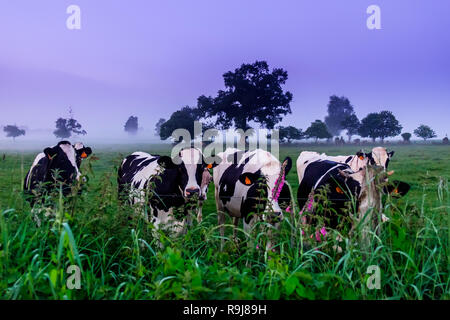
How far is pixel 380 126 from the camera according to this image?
20.7 m

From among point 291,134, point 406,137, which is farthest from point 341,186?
point 406,137

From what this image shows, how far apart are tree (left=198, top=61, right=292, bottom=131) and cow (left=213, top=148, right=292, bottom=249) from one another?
7747 mm

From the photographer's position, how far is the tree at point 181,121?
14.8m

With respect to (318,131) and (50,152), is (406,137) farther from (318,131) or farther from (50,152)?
(50,152)

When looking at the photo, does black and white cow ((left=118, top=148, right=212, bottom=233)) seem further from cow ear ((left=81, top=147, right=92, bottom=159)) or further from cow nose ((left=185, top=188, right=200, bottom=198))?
cow ear ((left=81, top=147, right=92, bottom=159))

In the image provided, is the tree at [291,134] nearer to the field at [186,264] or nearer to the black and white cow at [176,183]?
the black and white cow at [176,183]

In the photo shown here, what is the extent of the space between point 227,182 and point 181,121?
9.09 m

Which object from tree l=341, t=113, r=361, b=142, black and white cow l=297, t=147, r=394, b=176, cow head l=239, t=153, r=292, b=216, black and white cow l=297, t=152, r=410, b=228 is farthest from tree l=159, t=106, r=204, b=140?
tree l=341, t=113, r=361, b=142

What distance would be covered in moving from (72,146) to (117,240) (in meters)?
3.67

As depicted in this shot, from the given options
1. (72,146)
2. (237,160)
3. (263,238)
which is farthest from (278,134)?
(263,238)

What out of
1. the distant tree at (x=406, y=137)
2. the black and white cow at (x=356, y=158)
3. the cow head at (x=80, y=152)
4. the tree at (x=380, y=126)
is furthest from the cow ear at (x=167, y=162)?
the distant tree at (x=406, y=137)
